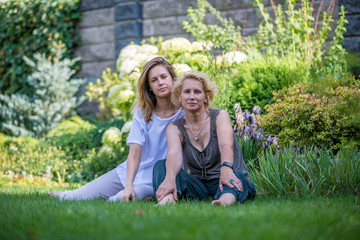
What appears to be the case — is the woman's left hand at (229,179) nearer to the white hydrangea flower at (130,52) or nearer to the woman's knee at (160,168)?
the woman's knee at (160,168)

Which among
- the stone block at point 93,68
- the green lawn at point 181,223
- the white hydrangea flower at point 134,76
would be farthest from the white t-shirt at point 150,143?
the stone block at point 93,68

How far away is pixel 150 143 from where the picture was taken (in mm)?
3689

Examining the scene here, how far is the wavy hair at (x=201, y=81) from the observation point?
3362 millimetres

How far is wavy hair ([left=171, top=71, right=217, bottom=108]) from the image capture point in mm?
3362

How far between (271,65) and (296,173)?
185 centimetres

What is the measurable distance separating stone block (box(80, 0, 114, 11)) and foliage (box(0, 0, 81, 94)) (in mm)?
158

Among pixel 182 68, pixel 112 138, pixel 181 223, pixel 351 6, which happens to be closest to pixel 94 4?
pixel 112 138

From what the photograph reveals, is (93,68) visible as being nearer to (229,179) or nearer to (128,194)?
(128,194)

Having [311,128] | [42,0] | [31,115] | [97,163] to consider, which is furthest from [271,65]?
[42,0]

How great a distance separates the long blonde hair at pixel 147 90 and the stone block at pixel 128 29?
4678mm

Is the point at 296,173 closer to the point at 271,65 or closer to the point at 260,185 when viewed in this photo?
the point at 260,185

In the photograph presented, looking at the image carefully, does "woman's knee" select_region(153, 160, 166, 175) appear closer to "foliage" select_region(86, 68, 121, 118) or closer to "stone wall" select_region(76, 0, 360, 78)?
"stone wall" select_region(76, 0, 360, 78)

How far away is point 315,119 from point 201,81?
1.34 meters

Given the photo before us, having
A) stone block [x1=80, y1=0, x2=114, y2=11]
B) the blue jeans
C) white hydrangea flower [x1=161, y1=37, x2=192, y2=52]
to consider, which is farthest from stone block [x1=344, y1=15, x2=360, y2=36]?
stone block [x1=80, y1=0, x2=114, y2=11]
